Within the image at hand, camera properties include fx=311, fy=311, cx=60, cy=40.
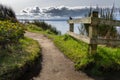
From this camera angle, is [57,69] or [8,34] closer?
[57,69]

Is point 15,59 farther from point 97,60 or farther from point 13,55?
point 97,60

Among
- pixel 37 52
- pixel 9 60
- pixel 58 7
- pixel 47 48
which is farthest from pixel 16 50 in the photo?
pixel 58 7

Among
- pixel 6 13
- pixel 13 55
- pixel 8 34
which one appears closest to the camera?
pixel 13 55

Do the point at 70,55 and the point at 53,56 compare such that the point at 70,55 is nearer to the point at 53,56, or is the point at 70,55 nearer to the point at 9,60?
the point at 53,56

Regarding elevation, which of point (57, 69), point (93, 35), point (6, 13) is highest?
point (93, 35)

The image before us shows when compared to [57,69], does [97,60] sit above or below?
above

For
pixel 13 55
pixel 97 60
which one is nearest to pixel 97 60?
pixel 97 60

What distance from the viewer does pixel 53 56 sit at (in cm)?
1078

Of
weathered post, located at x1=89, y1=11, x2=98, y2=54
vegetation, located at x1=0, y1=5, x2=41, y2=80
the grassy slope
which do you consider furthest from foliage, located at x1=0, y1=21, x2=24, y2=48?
weathered post, located at x1=89, y1=11, x2=98, y2=54

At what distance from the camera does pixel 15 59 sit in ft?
30.1

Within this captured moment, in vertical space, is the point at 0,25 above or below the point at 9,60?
above

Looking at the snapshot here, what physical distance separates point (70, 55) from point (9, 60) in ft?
7.65

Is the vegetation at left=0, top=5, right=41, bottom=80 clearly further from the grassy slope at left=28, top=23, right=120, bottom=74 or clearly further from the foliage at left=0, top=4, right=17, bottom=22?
the foliage at left=0, top=4, right=17, bottom=22

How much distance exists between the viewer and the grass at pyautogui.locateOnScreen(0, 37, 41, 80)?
794 cm
